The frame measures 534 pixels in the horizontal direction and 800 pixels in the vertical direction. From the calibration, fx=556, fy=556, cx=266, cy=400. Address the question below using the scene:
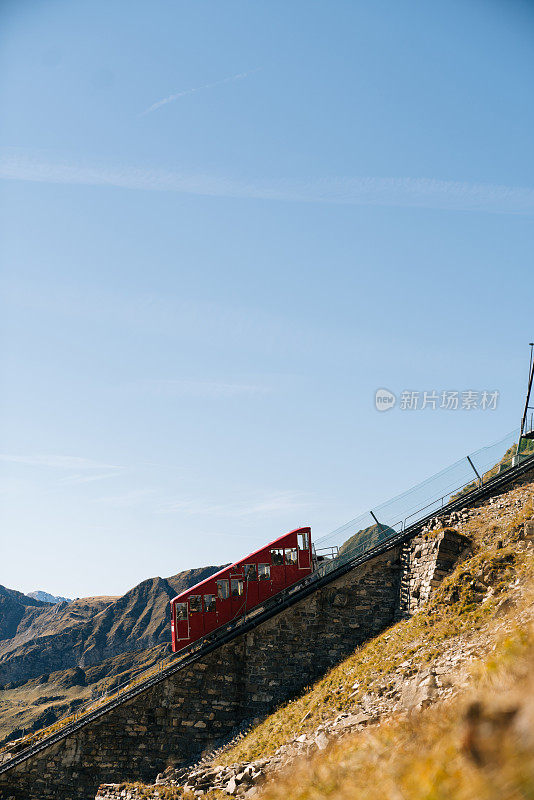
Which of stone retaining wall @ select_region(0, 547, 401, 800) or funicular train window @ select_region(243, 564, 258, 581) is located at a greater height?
funicular train window @ select_region(243, 564, 258, 581)

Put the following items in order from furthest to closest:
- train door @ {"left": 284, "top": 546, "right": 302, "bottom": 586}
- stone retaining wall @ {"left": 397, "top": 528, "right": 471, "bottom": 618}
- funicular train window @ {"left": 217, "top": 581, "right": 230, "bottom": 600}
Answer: funicular train window @ {"left": 217, "top": 581, "right": 230, "bottom": 600}, train door @ {"left": 284, "top": 546, "right": 302, "bottom": 586}, stone retaining wall @ {"left": 397, "top": 528, "right": 471, "bottom": 618}

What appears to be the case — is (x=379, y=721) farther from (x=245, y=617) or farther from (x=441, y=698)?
(x=245, y=617)

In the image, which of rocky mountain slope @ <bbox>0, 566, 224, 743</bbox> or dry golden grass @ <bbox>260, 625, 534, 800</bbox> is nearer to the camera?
dry golden grass @ <bbox>260, 625, 534, 800</bbox>

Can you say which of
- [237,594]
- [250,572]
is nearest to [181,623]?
[237,594]

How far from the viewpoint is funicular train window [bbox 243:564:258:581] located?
3222cm

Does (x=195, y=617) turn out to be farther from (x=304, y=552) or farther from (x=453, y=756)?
(x=453, y=756)

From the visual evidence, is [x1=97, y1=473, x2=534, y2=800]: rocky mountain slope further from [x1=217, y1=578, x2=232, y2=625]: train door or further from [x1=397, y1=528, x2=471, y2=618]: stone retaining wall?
[x1=217, y1=578, x2=232, y2=625]: train door

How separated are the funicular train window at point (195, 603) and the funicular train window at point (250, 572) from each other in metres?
3.02

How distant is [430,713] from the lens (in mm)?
12156

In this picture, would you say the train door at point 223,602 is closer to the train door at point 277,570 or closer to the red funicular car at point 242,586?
the red funicular car at point 242,586

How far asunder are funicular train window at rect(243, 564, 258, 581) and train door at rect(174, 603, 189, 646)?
407 centimetres

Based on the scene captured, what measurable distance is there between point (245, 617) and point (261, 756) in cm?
1057

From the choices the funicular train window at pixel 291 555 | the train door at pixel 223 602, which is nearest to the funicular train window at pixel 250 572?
the train door at pixel 223 602

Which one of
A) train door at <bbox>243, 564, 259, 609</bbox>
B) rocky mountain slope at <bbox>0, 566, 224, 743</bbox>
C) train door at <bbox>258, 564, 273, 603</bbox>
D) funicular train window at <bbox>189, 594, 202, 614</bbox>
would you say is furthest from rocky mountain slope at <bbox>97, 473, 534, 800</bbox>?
rocky mountain slope at <bbox>0, 566, 224, 743</bbox>
